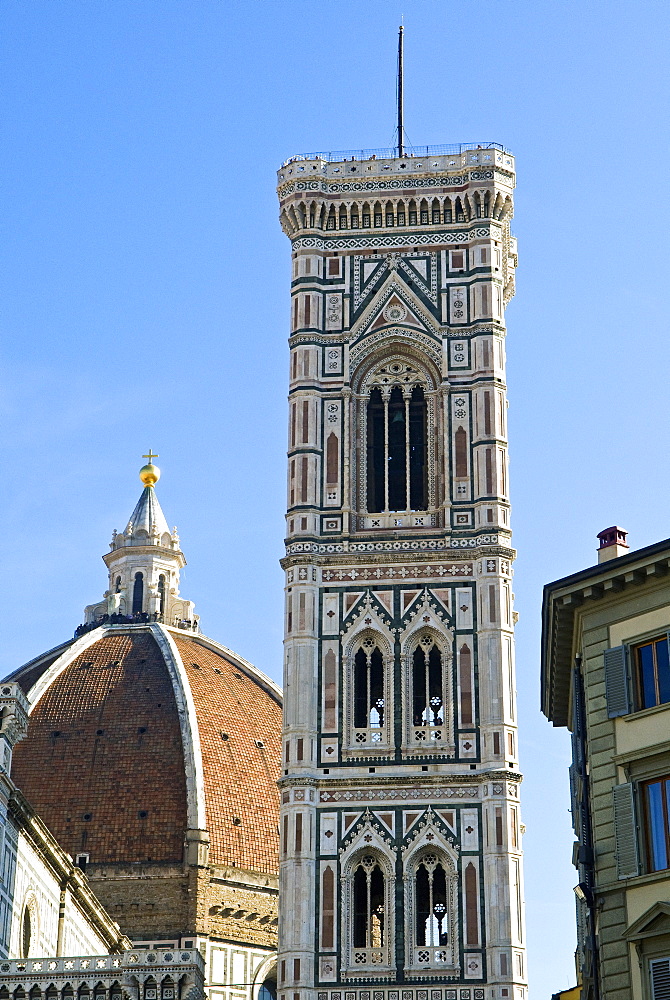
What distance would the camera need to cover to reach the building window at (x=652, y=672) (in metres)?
28.1

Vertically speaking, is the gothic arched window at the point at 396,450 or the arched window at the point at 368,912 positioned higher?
the gothic arched window at the point at 396,450

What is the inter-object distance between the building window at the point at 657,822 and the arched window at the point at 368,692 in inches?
763

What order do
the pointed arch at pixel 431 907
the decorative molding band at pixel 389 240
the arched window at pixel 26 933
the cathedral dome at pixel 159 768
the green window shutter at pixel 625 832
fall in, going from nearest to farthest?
the green window shutter at pixel 625 832 < the pointed arch at pixel 431 907 < the arched window at pixel 26 933 < the decorative molding band at pixel 389 240 < the cathedral dome at pixel 159 768

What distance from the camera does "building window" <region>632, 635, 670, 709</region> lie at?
28.1 metres

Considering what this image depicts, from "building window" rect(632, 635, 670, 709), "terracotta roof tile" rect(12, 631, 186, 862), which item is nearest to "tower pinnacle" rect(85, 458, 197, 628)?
"terracotta roof tile" rect(12, 631, 186, 862)

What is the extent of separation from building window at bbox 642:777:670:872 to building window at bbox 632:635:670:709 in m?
1.13

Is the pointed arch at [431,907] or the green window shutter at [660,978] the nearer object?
the green window shutter at [660,978]

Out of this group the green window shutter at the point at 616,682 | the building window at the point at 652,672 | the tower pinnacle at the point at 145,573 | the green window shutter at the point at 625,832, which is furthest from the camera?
the tower pinnacle at the point at 145,573

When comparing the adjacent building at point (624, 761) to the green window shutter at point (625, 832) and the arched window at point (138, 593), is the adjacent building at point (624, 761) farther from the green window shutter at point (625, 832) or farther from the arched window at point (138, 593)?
the arched window at point (138, 593)

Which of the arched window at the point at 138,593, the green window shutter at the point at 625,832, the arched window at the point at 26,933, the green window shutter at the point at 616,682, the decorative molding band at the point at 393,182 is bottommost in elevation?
the green window shutter at the point at 625,832

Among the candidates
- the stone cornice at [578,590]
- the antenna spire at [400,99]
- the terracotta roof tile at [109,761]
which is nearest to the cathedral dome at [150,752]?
the terracotta roof tile at [109,761]

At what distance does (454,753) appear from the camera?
4644 centimetres

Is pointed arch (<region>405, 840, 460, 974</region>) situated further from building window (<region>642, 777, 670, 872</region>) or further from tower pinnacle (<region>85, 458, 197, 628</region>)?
tower pinnacle (<region>85, 458, 197, 628</region>)

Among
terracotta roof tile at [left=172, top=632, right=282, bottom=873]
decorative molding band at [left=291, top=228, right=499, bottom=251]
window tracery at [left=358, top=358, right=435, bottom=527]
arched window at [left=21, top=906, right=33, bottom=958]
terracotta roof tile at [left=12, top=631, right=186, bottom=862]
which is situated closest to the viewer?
window tracery at [left=358, top=358, right=435, bottom=527]
